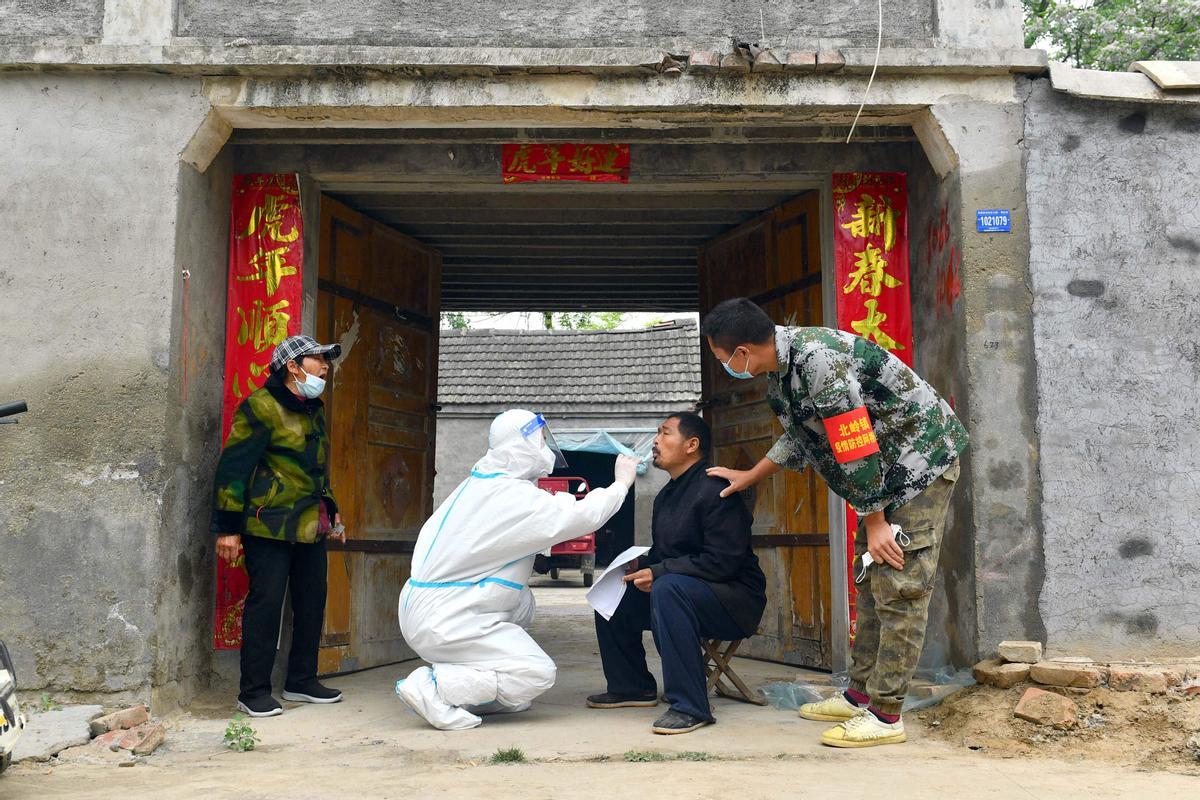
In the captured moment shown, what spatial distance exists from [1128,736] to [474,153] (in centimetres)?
407

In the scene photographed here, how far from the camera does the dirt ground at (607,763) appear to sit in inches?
130

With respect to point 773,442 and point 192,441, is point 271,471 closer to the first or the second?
point 192,441

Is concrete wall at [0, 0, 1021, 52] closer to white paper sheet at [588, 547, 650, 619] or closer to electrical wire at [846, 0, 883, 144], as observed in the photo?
electrical wire at [846, 0, 883, 144]

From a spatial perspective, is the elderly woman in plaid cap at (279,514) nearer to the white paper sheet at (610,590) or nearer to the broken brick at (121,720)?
the broken brick at (121,720)

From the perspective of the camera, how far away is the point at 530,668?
14.4 feet

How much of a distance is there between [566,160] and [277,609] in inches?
105

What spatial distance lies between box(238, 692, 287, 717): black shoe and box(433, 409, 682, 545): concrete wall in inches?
452

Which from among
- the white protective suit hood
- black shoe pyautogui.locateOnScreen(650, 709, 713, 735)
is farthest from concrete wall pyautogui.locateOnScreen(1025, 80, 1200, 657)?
the white protective suit hood

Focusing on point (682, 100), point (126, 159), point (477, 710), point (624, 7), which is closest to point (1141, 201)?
point (682, 100)

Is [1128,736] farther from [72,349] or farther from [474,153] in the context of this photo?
[72,349]

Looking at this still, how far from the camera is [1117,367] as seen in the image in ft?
15.1

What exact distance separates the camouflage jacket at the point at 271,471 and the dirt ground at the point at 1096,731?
290 centimetres

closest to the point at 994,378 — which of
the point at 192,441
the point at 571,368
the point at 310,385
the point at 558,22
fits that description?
the point at 558,22

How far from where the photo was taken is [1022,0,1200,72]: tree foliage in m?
12.6
